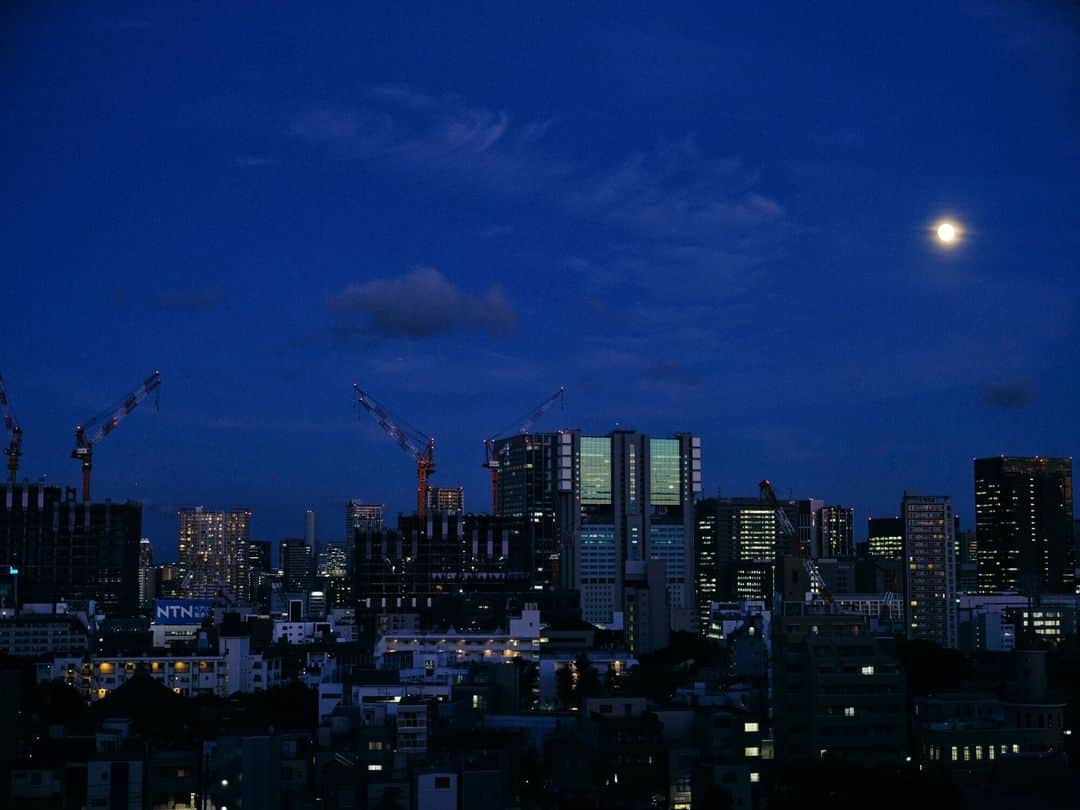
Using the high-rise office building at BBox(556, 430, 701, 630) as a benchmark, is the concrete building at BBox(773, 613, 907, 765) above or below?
below

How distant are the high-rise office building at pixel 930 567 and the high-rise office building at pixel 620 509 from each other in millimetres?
18367

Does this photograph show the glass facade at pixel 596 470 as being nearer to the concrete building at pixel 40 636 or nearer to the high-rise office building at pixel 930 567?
the high-rise office building at pixel 930 567

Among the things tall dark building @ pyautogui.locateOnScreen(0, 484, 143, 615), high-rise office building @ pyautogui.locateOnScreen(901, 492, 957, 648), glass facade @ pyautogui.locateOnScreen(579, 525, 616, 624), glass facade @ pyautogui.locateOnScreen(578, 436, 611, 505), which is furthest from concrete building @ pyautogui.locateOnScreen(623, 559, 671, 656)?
tall dark building @ pyautogui.locateOnScreen(0, 484, 143, 615)

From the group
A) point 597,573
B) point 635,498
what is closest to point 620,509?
point 635,498

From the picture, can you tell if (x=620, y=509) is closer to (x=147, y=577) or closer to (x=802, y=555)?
(x=802, y=555)

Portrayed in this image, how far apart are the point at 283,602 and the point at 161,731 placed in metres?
61.9

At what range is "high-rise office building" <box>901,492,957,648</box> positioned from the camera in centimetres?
7588

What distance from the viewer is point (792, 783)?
67.5 feet

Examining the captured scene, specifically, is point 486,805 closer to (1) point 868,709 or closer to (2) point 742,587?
(1) point 868,709

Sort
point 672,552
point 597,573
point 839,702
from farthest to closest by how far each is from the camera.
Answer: point 672,552
point 597,573
point 839,702

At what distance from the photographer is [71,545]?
83.6m

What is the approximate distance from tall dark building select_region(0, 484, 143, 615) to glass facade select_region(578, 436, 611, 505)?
32389 mm

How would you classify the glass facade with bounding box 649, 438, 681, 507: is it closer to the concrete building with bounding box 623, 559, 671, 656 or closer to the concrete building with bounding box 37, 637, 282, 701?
the concrete building with bounding box 623, 559, 671, 656

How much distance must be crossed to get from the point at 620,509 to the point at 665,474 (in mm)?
4621
